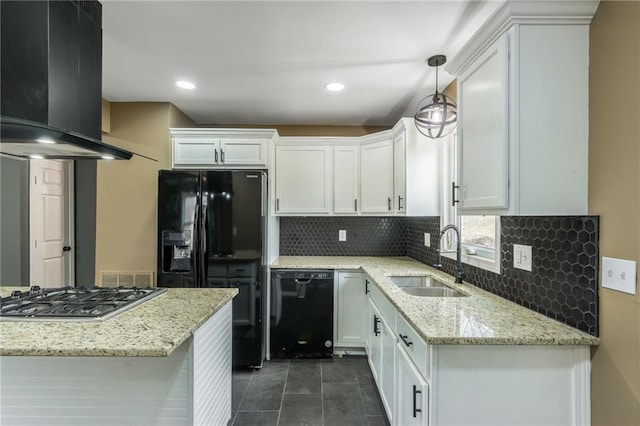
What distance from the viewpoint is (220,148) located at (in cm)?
292

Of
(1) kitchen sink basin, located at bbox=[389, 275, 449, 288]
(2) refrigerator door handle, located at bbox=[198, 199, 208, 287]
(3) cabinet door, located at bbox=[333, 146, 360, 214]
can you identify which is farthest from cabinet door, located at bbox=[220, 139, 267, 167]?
(1) kitchen sink basin, located at bbox=[389, 275, 449, 288]

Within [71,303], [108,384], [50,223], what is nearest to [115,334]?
[108,384]

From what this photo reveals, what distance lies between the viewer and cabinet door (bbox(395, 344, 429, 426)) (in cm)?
126

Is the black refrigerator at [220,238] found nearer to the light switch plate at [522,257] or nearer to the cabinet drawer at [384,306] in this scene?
the cabinet drawer at [384,306]

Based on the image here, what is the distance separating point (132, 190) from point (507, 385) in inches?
126

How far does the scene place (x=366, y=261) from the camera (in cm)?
320

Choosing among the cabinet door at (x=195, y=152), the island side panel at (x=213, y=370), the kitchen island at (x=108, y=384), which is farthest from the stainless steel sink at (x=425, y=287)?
the cabinet door at (x=195, y=152)

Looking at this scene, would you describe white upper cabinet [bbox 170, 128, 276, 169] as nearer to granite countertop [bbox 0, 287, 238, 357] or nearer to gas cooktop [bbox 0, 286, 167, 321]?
gas cooktop [bbox 0, 286, 167, 321]

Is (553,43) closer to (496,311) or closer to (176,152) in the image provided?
(496,311)

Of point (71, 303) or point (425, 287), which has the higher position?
point (71, 303)

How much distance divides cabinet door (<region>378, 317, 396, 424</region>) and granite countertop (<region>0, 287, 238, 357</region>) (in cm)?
109

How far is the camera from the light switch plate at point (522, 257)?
1589mm

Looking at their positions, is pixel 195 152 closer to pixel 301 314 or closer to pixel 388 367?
pixel 301 314

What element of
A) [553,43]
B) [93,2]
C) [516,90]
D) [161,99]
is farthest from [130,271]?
[553,43]
